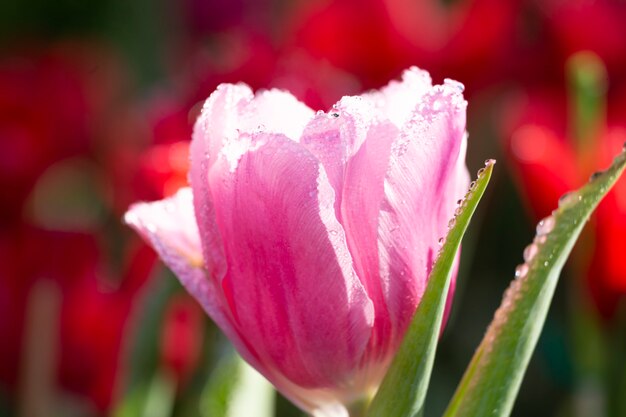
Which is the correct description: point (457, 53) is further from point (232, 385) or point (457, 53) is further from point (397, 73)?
point (232, 385)

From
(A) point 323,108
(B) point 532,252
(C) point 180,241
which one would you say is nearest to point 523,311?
(B) point 532,252

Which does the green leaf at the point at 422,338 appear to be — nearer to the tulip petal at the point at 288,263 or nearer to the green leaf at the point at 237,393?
the tulip petal at the point at 288,263

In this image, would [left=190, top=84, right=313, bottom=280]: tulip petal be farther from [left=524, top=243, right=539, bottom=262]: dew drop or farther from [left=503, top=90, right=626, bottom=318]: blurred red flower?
[left=503, top=90, right=626, bottom=318]: blurred red flower

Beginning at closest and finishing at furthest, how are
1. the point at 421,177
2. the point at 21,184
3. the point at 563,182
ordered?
1. the point at 421,177
2. the point at 563,182
3. the point at 21,184

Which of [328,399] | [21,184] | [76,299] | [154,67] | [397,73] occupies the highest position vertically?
[154,67]

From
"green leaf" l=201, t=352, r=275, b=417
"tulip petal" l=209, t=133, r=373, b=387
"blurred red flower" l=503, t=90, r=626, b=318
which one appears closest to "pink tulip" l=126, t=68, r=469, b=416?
"tulip petal" l=209, t=133, r=373, b=387

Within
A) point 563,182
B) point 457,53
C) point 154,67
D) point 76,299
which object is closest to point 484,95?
point 457,53

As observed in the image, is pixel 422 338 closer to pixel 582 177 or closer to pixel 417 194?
pixel 417 194
